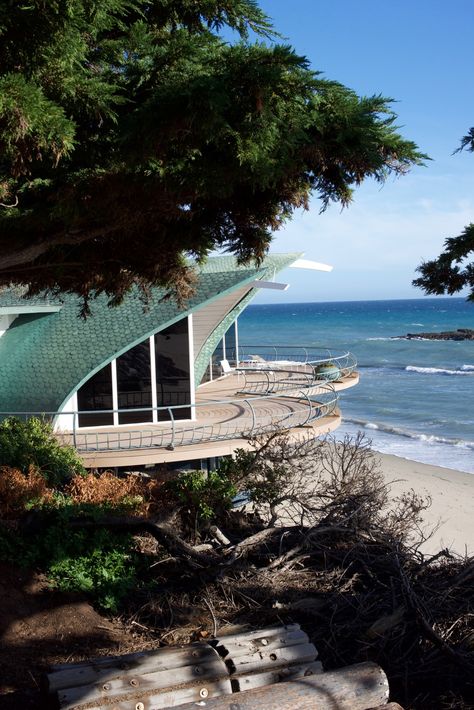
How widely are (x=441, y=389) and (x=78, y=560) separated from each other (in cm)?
3727

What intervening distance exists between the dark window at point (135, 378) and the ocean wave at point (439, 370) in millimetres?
36599

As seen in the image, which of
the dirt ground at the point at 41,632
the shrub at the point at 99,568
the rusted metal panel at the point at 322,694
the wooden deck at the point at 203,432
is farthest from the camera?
the wooden deck at the point at 203,432

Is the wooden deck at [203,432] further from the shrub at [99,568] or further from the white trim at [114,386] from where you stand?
the shrub at [99,568]

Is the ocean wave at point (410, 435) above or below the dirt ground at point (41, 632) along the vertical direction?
below

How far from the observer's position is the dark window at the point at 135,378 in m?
14.9

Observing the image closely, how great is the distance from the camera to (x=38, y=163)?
4297 millimetres

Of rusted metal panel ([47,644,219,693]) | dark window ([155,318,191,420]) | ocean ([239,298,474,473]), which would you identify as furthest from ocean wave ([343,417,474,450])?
rusted metal panel ([47,644,219,693])

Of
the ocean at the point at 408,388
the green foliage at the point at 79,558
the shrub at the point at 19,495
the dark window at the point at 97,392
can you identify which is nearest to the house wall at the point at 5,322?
the dark window at the point at 97,392

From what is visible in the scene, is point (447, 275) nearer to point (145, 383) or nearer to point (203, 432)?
point (203, 432)

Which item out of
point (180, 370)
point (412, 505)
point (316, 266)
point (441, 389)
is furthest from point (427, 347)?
Answer: point (412, 505)

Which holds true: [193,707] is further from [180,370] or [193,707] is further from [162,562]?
[180,370]

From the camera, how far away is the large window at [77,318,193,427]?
14.7 metres

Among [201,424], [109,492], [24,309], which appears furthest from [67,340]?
[109,492]

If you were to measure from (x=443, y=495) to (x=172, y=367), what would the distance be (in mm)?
7689
